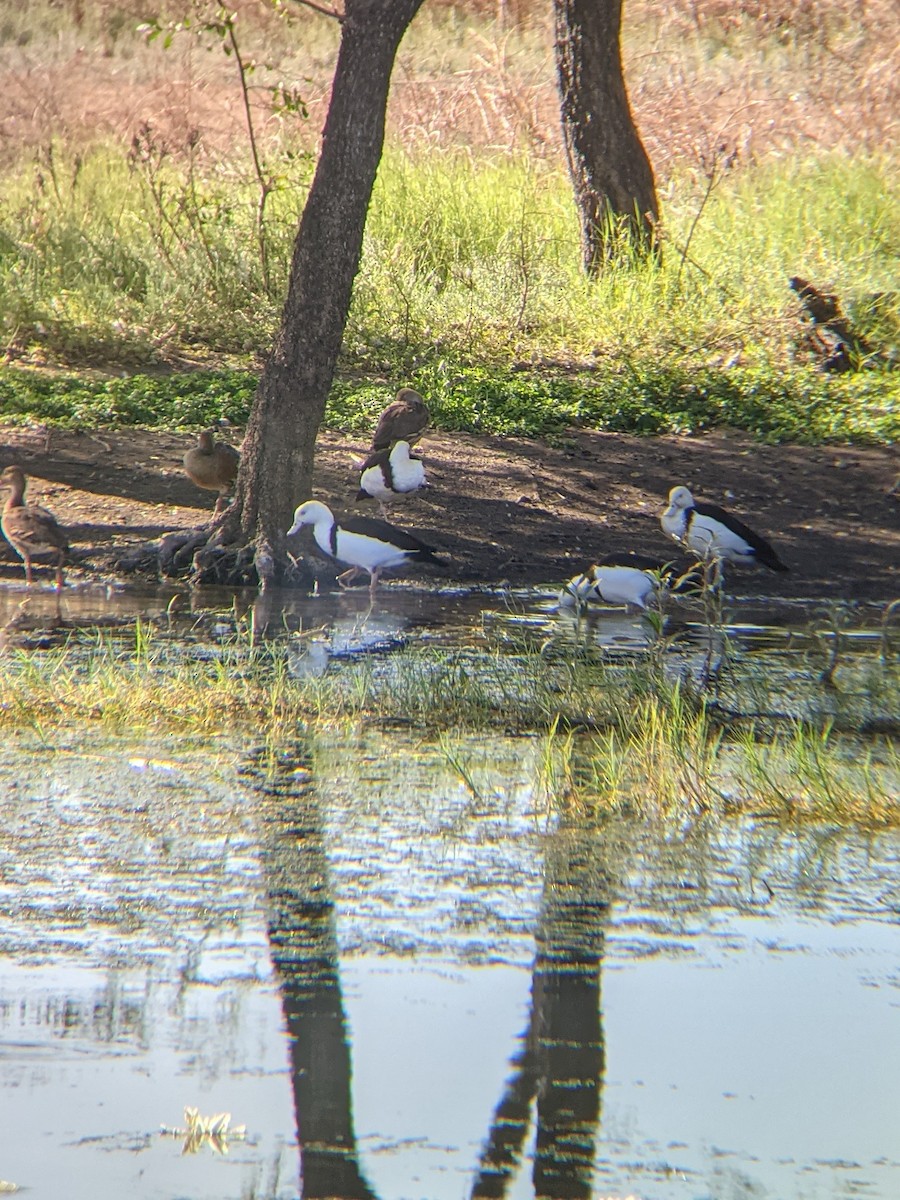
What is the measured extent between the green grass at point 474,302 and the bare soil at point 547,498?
1.42ft

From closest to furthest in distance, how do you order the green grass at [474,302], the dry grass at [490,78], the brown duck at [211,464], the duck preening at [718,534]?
the duck preening at [718,534] < the brown duck at [211,464] < the green grass at [474,302] < the dry grass at [490,78]

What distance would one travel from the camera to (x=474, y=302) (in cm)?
1556

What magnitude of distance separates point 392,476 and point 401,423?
110 centimetres

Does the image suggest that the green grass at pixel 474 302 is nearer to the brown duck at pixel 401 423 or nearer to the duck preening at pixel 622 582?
the brown duck at pixel 401 423

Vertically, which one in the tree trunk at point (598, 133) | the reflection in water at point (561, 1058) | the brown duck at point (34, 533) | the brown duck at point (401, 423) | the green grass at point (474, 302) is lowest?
the reflection in water at point (561, 1058)

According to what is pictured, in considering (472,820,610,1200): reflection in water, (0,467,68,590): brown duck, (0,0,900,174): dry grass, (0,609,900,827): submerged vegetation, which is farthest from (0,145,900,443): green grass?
(472,820,610,1200): reflection in water

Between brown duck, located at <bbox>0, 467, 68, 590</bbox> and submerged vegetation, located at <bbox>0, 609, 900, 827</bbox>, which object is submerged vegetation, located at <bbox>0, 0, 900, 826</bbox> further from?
brown duck, located at <bbox>0, 467, 68, 590</bbox>

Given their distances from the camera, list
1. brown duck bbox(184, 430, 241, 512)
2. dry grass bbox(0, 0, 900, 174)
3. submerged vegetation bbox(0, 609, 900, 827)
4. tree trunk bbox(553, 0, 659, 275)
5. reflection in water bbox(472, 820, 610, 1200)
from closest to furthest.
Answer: reflection in water bbox(472, 820, 610, 1200)
submerged vegetation bbox(0, 609, 900, 827)
brown duck bbox(184, 430, 241, 512)
tree trunk bbox(553, 0, 659, 275)
dry grass bbox(0, 0, 900, 174)

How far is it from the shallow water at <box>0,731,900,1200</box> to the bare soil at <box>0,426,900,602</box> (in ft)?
16.1

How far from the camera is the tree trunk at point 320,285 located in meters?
9.23

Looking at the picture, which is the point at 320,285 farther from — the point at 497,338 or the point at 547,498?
the point at 497,338

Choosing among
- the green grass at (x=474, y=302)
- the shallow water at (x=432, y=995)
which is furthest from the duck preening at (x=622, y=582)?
the green grass at (x=474, y=302)

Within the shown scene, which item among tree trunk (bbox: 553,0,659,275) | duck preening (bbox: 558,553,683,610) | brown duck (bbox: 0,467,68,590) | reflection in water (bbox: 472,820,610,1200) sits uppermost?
tree trunk (bbox: 553,0,659,275)

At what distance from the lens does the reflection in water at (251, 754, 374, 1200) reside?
328cm
